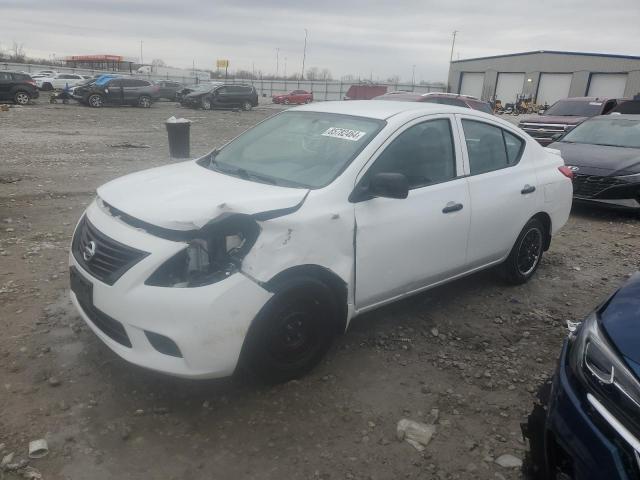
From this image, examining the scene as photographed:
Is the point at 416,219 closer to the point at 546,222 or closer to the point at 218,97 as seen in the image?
the point at 546,222

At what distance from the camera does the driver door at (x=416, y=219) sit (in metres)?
3.32

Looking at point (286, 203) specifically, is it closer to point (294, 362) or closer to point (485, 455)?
point (294, 362)

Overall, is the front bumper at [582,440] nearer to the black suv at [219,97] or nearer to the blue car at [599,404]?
the blue car at [599,404]

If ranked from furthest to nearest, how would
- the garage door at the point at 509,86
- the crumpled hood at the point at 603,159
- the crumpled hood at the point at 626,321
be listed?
the garage door at the point at 509,86 < the crumpled hood at the point at 603,159 < the crumpled hood at the point at 626,321

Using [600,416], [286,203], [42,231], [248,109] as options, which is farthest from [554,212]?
[248,109]

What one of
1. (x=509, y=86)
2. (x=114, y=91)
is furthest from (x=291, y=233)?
(x=509, y=86)

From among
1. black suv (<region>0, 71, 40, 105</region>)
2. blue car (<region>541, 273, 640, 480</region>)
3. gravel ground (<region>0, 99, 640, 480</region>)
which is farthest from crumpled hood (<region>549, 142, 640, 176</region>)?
black suv (<region>0, 71, 40, 105</region>)

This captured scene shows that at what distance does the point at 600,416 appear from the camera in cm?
174

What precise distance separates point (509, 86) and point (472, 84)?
5.47 m

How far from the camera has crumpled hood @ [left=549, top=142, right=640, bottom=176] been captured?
7.51m

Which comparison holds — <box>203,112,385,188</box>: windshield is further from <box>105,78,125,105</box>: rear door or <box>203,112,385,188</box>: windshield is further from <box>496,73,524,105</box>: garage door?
<box>496,73,524,105</box>: garage door

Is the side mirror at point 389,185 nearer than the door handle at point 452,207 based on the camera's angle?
Yes

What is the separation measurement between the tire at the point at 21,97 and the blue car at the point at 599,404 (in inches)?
1082

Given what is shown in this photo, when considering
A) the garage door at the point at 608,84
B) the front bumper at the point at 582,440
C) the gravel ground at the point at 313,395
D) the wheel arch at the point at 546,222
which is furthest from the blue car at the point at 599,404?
the garage door at the point at 608,84
